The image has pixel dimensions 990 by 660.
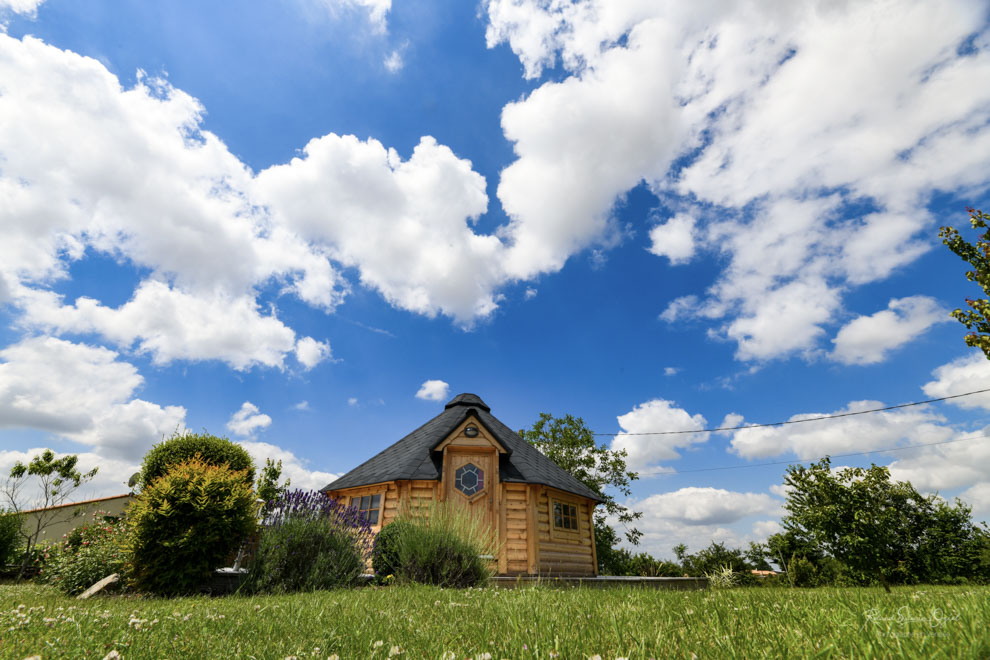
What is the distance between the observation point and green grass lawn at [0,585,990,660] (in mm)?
2250

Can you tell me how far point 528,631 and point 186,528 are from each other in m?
9.29

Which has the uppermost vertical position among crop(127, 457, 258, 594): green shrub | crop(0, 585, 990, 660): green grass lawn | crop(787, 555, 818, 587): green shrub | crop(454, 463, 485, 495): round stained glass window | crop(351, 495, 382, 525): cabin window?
crop(454, 463, 485, 495): round stained glass window

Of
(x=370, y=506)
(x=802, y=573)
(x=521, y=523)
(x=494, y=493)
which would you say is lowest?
(x=802, y=573)

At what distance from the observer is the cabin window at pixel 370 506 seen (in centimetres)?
1647

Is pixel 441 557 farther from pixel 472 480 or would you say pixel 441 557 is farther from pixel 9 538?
pixel 9 538

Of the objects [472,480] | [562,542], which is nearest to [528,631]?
[472,480]

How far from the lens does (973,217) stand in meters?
9.90

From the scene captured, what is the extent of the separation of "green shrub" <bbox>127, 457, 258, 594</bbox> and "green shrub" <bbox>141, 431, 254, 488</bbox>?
404 cm

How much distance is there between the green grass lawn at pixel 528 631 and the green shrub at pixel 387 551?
207 inches

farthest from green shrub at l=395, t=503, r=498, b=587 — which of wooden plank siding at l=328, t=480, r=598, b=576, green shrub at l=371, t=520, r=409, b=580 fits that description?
wooden plank siding at l=328, t=480, r=598, b=576

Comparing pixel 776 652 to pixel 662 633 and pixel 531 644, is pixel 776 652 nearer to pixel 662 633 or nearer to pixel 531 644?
pixel 662 633

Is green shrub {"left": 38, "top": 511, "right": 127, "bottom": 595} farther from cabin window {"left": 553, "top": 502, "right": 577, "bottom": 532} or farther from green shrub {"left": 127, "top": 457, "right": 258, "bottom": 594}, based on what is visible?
cabin window {"left": 553, "top": 502, "right": 577, "bottom": 532}

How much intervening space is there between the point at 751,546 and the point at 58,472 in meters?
27.3

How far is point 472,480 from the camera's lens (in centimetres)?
1614
